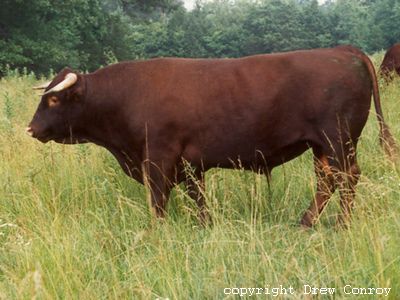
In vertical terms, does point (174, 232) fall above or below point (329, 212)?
above

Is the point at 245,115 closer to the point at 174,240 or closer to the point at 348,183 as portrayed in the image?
the point at 348,183

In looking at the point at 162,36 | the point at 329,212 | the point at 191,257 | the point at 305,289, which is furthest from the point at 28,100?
the point at 162,36

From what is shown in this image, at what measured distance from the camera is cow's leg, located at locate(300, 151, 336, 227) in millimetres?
4203

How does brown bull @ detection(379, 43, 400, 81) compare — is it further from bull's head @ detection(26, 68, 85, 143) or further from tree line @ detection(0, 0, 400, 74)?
tree line @ detection(0, 0, 400, 74)

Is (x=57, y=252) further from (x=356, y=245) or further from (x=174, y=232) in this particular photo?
(x=356, y=245)

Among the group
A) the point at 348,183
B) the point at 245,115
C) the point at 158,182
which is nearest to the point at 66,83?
the point at 158,182

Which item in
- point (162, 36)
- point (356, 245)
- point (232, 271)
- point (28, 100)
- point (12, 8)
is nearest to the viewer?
point (232, 271)

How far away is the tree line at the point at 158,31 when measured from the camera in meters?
25.2

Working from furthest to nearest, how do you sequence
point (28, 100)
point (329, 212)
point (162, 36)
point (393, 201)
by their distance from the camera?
point (162, 36) < point (28, 100) < point (329, 212) < point (393, 201)

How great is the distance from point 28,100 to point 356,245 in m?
6.71

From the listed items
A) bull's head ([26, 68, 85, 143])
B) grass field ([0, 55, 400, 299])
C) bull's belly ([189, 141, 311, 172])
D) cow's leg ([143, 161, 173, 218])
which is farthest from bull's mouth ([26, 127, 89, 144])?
bull's belly ([189, 141, 311, 172])

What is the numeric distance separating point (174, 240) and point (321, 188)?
1516 millimetres

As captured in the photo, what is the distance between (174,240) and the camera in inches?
133

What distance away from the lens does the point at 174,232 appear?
3682 mm
